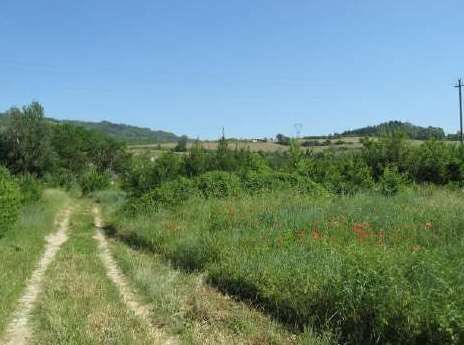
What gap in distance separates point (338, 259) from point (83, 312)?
4114mm

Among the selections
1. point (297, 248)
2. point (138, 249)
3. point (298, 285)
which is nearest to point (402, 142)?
point (138, 249)

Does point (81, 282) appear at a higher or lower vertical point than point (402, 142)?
lower

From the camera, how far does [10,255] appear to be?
1316cm

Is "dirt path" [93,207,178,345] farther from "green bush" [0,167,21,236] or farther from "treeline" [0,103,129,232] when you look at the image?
"treeline" [0,103,129,232]

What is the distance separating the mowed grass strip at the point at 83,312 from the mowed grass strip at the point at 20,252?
474 mm

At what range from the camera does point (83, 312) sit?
757 cm

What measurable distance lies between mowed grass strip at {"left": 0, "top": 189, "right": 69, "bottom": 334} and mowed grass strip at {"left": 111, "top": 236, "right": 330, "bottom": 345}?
87.7 inches

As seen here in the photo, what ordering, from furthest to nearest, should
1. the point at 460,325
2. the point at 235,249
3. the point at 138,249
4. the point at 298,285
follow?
1. the point at 138,249
2. the point at 235,249
3. the point at 298,285
4. the point at 460,325

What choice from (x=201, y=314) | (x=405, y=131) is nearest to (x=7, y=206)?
(x=201, y=314)

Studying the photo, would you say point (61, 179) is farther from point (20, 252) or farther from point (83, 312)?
point (83, 312)

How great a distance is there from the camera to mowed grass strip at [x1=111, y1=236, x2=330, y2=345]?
6398 mm

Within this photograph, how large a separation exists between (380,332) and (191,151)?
23648 millimetres

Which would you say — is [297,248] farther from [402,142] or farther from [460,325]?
[402,142]

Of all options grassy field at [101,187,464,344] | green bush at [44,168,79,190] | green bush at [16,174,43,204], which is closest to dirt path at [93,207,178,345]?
grassy field at [101,187,464,344]
